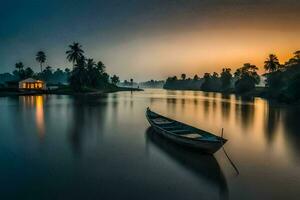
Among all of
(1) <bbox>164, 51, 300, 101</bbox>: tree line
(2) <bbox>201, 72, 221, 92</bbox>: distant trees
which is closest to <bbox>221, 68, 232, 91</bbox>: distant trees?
(1) <bbox>164, 51, 300, 101</bbox>: tree line

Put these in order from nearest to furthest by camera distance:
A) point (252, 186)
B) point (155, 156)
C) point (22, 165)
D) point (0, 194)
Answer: point (0, 194) → point (252, 186) → point (22, 165) → point (155, 156)

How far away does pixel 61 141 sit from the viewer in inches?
790

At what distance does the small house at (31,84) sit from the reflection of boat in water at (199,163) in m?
92.3

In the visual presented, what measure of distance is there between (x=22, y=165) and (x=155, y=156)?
850cm

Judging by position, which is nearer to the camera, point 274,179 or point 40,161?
point 274,179

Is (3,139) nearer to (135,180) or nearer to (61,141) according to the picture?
(61,141)

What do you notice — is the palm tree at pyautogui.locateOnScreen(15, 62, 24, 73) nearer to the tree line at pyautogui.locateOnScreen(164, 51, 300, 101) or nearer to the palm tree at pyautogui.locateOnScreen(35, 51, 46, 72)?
the palm tree at pyautogui.locateOnScreen(35, 51, 46, 72)

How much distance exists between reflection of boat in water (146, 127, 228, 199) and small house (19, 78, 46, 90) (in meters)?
92.3

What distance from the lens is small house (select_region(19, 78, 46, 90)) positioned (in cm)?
9499

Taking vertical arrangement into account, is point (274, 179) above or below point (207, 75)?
below

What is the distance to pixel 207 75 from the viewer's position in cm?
18750

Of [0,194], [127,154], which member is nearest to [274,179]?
[127,154]

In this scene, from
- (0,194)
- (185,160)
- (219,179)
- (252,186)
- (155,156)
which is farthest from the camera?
(155,156)

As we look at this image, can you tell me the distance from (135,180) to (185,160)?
14.5 feet
